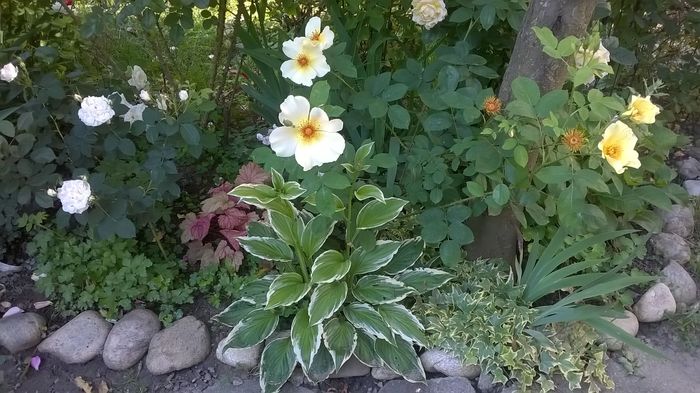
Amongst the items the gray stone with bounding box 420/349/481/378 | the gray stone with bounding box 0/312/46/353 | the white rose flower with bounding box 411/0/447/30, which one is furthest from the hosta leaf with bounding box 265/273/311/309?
the white rose flower with bounding box 411/0/447/30

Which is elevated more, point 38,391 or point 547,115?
point 547,115

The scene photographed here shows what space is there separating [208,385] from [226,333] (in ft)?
0.62

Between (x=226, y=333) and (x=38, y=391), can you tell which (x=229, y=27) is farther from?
(x=38, y=391)

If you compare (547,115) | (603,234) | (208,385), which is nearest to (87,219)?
(208,385)

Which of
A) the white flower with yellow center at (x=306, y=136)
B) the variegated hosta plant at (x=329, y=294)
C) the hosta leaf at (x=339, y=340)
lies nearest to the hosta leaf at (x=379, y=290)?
the variegated hosta plant at (x=329, y=294)

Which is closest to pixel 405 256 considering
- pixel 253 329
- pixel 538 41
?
pixel 253 329

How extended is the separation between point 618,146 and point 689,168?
1603mm

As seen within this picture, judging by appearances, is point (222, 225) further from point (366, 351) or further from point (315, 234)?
point (366, 351)

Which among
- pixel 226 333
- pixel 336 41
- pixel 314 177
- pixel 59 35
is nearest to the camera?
pixel 314 177

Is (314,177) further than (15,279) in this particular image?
No

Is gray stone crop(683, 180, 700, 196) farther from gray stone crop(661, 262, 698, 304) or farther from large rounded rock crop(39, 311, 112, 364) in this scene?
large rounded rock crop(39, 311, 112, 364)

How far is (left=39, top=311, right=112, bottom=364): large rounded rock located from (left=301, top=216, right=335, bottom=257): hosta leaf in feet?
2.53

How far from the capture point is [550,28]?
1810 mm

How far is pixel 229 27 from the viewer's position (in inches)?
132
